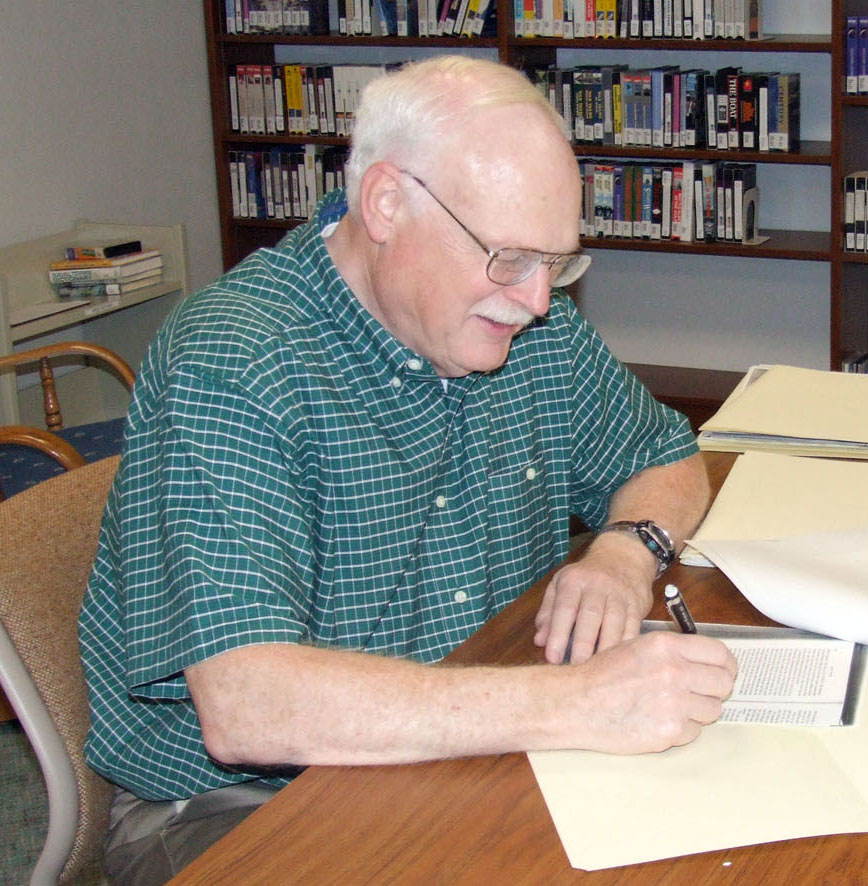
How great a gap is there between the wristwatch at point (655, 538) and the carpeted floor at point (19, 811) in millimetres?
1238

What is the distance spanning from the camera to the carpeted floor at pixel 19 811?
228 centimetres

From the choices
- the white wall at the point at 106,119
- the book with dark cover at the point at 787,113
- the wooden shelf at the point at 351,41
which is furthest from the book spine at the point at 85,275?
the book with dark cover at the point at 787,113

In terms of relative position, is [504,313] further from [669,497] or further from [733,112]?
[733,112]

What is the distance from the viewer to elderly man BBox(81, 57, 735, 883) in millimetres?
1102

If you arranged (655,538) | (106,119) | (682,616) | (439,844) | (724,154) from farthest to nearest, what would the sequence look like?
(106,119), (724,154), (655,538), (682,616), (439,844)

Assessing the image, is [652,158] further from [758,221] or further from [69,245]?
[69,245]

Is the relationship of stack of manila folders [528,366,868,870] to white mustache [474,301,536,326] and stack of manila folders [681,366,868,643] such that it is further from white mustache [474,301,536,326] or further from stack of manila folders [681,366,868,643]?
white mustache [474,301,536,326]

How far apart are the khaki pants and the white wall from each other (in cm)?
289

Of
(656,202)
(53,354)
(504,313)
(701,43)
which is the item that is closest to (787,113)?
(701,43)

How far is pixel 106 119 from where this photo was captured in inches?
166

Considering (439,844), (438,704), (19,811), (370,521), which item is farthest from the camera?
(19,811)

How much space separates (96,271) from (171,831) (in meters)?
2.75

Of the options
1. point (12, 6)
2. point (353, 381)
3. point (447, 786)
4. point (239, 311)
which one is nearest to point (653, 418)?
point (353, 381)

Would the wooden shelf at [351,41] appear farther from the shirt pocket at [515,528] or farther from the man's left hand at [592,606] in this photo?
the man's left hand at [592,606]
